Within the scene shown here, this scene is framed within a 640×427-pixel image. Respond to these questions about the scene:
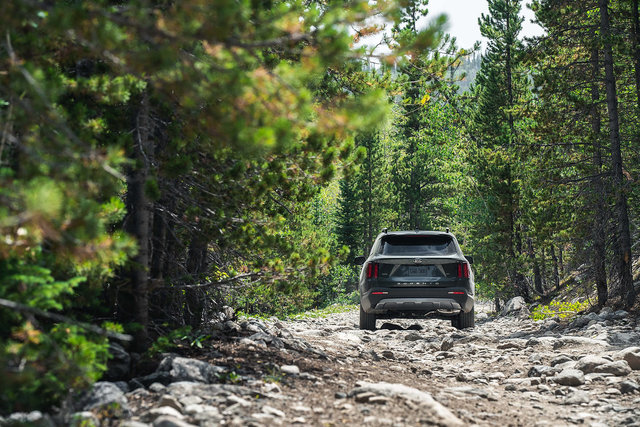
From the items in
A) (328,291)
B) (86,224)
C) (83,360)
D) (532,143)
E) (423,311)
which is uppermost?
(532,143)

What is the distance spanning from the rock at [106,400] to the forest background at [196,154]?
0.26 meters

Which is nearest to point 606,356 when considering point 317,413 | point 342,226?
point 317,413

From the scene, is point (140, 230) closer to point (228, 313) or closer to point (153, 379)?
point (153, 379)

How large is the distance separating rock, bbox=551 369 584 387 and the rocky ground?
12 millimetres

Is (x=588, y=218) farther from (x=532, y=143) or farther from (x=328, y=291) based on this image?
(x=328, y=291)

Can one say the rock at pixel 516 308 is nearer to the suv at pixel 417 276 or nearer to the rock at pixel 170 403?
the suv at pixel 417 276

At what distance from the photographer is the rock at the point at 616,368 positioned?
23.9 feet

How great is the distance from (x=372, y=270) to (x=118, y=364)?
655 centimetres

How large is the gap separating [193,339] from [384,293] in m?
5.21

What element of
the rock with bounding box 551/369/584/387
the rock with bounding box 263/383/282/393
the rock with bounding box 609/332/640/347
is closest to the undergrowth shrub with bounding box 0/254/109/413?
the rock with bounding box 263/383/282/393

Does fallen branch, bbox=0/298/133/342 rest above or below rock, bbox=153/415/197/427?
above

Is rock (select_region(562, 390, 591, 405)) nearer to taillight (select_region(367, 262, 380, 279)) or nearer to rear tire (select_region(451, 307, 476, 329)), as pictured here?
taillight (select_region(367, 262, 380, 279))

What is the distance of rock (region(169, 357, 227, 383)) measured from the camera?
5492 millimetres

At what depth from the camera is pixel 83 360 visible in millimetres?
4051
